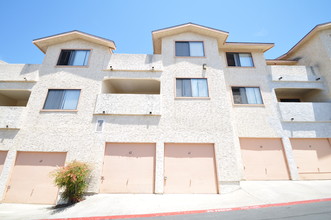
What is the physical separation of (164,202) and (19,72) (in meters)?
13.5

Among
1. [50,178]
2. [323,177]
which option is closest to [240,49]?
[323,177]

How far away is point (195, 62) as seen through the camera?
1128 centimetres

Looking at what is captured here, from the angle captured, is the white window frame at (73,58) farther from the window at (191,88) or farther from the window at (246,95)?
the window at (246,95)

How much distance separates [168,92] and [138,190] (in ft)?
20.9

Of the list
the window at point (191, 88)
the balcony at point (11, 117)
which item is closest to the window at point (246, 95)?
the window at point (191, 88)

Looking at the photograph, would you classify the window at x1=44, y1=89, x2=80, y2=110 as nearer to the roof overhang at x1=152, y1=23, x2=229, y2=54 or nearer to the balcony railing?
the roof overhang at x1=152, y1=23, x2=229, y2=54

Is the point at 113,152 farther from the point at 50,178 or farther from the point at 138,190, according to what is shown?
the point at 50,178

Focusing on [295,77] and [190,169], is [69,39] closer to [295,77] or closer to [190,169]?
[190,169]

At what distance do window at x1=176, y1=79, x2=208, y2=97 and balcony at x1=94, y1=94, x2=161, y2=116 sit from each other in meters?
1.72

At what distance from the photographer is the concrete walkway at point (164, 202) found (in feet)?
21.0

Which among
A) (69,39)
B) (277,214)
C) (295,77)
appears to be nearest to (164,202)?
(277,214)

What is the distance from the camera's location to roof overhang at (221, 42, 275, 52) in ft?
42.4

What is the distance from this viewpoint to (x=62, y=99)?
10.1 m

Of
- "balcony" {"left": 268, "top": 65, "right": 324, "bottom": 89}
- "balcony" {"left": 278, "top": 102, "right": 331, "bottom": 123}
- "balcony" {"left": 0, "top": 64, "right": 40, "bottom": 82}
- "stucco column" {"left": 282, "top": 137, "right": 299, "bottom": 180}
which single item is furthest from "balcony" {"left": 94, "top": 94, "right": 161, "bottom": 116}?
"balcony" {"left": 268, "top": 65, "right": 324, "bottom": 89}
